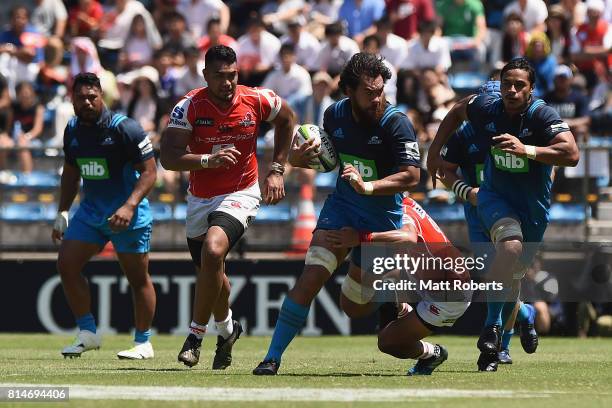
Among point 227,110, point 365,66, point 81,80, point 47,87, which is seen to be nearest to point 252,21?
point 47,87

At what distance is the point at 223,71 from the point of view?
10.6 metres

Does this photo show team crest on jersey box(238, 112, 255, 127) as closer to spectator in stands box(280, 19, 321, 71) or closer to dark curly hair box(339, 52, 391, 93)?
dark curly hair box(339, 52, 391, 93)

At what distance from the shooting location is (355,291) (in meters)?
10.1

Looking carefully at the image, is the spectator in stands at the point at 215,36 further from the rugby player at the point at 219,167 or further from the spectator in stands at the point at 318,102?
the rugby player at the point at 219,167

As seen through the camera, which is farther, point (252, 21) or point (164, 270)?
point (252, 21)

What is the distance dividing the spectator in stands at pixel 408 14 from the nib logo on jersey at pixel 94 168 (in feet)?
32.9

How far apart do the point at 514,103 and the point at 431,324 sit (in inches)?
71.8

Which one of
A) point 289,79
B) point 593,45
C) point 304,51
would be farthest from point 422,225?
point 593,45

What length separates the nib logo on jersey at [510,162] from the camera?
10.5 meters

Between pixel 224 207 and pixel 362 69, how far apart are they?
1.88 m

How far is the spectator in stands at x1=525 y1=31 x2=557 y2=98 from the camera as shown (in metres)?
19.5

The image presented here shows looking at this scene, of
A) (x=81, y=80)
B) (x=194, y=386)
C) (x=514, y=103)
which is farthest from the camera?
(x=81, y=80)

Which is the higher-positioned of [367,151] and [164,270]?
[367,151]

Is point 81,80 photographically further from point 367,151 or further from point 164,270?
point 164,270
